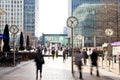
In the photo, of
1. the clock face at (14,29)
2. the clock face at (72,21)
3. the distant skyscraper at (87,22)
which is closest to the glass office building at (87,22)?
the distant skyscraper at (87,22)

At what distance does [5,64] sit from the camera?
3575 cm

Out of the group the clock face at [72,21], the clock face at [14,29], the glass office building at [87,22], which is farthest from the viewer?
the glass office building at [87,22]

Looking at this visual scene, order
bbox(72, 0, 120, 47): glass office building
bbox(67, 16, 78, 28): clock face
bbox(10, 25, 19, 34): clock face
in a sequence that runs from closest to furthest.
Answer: bbox(67, 16, 78, 28): clock face
bbox(10, 25, 19, 34): clock face
bbox(72, 0, 120, 47): glass office building

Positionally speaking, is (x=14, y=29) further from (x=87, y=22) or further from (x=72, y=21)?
(x=87, y=22)

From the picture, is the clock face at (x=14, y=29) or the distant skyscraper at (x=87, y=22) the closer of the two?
the clock face at (x=14, y=29)

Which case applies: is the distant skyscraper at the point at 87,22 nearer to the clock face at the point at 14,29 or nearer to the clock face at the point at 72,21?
the clock face at the point at 14,29

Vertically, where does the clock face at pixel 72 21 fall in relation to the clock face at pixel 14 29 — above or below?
above

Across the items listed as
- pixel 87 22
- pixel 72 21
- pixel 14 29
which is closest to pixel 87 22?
pixel 87 22

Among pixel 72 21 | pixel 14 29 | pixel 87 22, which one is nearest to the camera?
pixel 72 21

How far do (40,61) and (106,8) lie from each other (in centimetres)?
4525

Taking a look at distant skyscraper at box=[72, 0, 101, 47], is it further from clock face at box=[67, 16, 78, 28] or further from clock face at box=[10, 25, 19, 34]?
clock face at box=[67, 16, 78, 28]

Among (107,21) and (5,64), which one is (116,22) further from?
(5,64)

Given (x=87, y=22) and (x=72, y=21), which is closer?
(x=72, y=21)

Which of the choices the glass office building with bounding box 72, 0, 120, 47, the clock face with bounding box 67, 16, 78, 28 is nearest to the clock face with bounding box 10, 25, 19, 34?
the clock face with bounding box 67, 16, 78, 28
